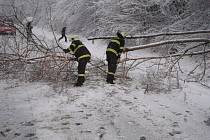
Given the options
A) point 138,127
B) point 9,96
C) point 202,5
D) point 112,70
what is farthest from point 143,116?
point 202,5

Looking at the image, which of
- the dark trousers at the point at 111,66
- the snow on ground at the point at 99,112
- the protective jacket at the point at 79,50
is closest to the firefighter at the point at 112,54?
the dark trousers at the point at 111,66

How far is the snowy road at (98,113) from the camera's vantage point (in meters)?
6.01

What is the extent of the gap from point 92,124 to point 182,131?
172 centimetres

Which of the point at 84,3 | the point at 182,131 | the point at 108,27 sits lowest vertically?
the point at 182,131

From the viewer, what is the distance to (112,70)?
949 centimetres

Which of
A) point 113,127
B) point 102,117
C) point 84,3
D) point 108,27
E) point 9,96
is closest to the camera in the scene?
point 113,127

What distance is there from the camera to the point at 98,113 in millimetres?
6984

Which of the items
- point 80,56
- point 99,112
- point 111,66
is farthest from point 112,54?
point 99,112

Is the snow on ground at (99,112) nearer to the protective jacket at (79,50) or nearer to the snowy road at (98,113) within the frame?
the snowy road at (98,113)

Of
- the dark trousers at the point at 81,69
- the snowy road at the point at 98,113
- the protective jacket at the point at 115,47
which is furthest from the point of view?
the protective jacket at the point at 115,47

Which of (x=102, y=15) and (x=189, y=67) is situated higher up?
(x=102, y=15)

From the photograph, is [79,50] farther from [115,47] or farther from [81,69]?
[115,47]

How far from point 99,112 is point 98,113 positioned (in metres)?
0.06

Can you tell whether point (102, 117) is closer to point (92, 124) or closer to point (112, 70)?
point (92, 124)
